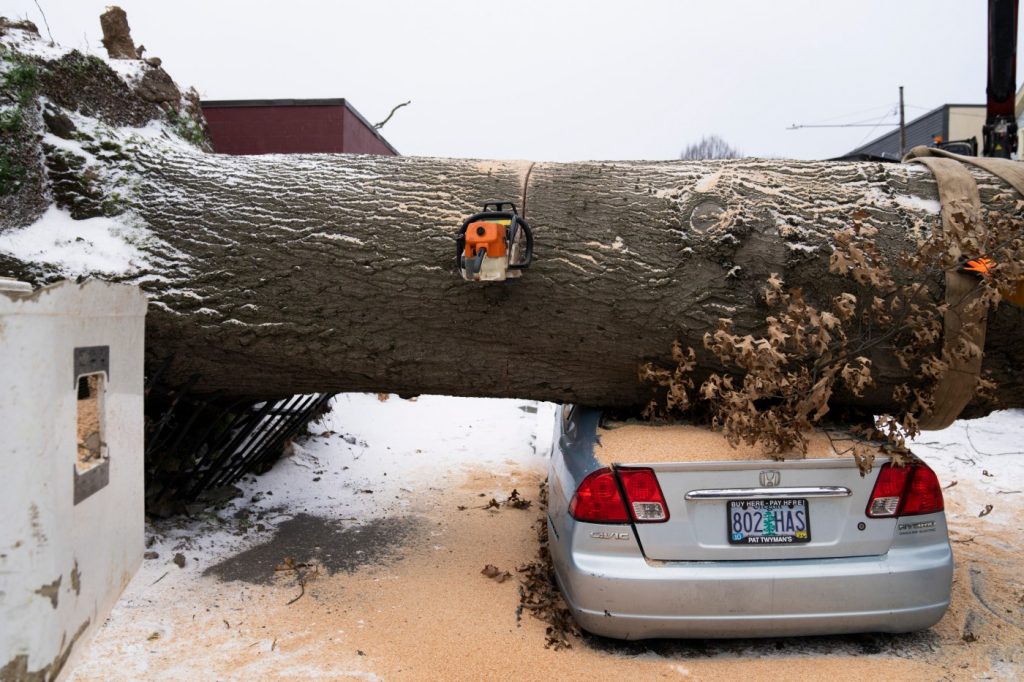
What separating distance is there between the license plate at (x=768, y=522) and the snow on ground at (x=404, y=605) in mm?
523

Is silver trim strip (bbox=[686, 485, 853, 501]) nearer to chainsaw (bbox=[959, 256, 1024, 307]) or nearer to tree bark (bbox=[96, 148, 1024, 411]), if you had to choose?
tree bark (bbox=[96, 148, 1024, 411])

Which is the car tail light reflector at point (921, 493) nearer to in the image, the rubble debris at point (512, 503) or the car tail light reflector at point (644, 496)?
the car tail light reflector at point (644, 496)

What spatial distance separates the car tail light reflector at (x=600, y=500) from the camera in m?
2.85

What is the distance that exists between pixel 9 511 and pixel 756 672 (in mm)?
2612

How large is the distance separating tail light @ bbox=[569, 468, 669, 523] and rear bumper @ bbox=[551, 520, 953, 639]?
16cm

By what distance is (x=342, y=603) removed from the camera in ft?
11.0

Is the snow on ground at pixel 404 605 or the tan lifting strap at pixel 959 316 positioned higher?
the tan lifting strap at pixel 959 316

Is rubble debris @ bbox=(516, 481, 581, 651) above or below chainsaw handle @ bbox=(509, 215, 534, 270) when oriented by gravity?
below

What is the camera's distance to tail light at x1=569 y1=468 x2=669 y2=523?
2.83 m

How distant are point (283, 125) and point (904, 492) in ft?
26.2

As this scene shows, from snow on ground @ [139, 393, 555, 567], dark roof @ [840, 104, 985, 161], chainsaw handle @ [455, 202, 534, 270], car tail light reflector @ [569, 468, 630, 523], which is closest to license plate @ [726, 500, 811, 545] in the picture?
car tail light reflector @ [569, 468, 630, 523]

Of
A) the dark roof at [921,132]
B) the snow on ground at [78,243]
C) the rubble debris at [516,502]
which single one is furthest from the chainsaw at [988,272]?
the dark roof at [921,132]

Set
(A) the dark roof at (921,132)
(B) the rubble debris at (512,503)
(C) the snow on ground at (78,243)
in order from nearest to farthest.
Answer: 1. (C) the snow on ground at (78,243)
2. (B) the rubble debris at (512,503)
3. (A) the dark roof at (921,132)

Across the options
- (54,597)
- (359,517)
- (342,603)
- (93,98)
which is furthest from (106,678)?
(93,98)
